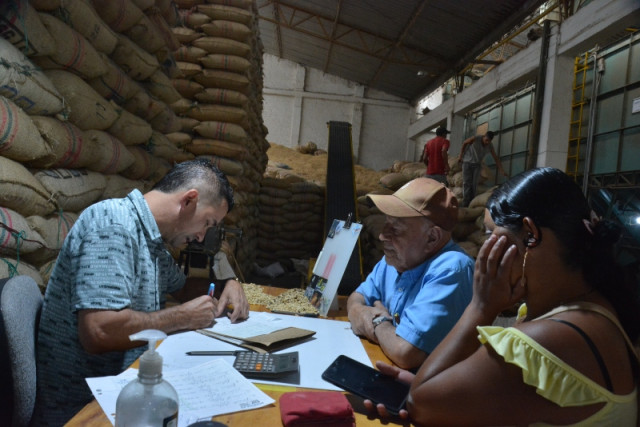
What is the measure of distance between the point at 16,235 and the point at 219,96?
113 inches

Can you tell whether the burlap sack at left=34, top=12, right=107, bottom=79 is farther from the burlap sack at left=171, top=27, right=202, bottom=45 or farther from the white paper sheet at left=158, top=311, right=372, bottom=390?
the burlap sack at left=171, top=27, right=202, bottom=45

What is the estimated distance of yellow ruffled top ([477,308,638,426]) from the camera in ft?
2.60

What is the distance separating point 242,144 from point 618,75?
6.85 metres

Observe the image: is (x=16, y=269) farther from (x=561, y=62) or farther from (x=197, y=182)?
(x=561, y=62)

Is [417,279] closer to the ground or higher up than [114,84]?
closer to the ground

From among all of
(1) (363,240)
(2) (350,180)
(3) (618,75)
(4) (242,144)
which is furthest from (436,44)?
(4) (242,144)

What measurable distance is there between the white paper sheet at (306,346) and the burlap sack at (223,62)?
2895 mm

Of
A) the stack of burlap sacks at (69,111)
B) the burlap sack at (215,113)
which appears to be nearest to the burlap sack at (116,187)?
the stack of burlap sacks at (69,111)

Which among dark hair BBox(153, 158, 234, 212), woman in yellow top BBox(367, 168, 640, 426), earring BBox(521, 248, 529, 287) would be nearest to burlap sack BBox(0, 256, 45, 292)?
dark hair BBox(153, 158, 234, 212)

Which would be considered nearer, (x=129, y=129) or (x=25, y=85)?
(x=25, y=85)

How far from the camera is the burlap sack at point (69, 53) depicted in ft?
5.50

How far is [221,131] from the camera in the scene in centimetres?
403

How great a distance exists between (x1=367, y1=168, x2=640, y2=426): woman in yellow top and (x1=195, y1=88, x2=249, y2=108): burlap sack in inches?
135

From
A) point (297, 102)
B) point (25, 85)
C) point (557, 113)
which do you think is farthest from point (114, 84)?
point (297, 102)
